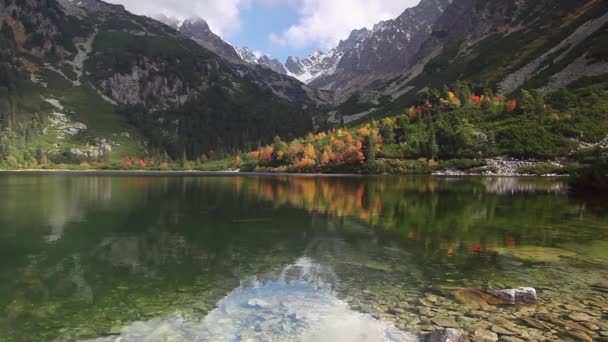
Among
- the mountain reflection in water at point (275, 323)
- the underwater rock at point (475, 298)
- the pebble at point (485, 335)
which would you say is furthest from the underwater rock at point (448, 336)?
the underwater rock at point (475, 298)

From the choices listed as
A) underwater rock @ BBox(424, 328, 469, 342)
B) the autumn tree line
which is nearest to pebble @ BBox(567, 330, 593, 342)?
underwater rock @ BBox(424, 328, 469, 342)

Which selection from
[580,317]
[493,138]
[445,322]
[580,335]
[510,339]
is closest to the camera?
[510,339]

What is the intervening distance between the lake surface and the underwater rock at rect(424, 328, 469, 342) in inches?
29.8

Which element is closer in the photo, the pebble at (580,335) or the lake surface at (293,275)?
the pebble at (580,335)

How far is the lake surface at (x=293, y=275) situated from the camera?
59.6 feet

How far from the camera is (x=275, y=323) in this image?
61.1ft

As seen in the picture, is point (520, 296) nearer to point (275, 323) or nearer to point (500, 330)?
point (500, 330)

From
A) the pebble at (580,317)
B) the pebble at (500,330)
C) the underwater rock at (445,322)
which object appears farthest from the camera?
the pebble at (580,317)

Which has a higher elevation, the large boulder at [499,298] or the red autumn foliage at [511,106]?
the red autumn foliage at [511,106]

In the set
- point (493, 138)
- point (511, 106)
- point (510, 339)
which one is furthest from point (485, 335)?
point (511, 106)

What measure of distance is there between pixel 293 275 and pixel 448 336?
1279 centimetres

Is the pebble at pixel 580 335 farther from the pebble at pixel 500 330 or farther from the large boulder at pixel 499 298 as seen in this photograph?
the large boulder at pixel 499 298

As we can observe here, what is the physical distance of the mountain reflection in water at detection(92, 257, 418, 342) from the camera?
56.7ft

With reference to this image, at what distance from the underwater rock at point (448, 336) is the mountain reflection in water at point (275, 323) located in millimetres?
719
